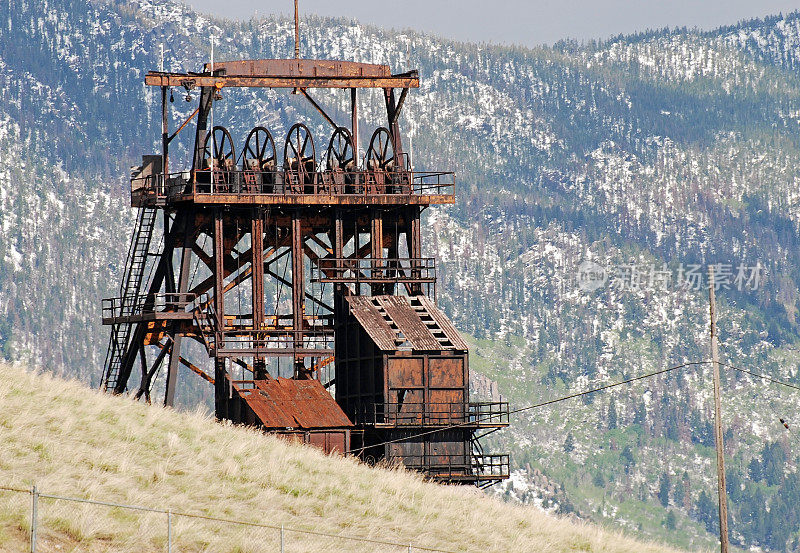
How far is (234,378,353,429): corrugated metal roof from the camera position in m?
55.8

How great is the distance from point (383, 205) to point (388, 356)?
26.4 feet

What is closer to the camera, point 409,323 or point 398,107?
point 409,323

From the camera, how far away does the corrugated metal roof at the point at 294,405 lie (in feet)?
183

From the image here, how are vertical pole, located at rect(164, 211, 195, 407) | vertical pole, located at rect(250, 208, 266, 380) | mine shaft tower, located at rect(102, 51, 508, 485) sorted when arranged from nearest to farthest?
mine shaft tower, located at rect(102, 51, 508, 485) < vertical pole, located at rect(164, 211, 195, 407) < vertical pole, located at rect(250, 208, 266, 380)

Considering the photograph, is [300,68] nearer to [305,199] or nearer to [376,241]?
[305,199]

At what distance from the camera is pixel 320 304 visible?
6331 centimetres

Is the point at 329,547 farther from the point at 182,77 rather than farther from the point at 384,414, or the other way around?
the point at 182,77

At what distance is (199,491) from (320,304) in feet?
93.3

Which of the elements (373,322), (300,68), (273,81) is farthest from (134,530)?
(300,68)

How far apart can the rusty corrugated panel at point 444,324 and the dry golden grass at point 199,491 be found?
11.7 m

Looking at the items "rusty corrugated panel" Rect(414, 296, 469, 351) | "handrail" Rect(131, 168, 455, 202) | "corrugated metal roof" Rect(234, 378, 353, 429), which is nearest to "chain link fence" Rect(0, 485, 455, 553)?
"corrugated metal roof" Rect(234, 378, 353, 429)

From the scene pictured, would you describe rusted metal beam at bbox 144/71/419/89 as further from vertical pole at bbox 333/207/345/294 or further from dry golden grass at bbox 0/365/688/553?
dry golden grass at bbox 0/365/688/553

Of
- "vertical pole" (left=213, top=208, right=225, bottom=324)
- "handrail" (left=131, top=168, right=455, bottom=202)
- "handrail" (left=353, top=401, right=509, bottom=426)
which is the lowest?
"handrail" (left=353, top=401, right=509, bottom=426)

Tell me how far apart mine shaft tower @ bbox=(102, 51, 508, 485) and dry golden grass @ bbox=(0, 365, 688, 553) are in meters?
10.1
